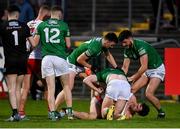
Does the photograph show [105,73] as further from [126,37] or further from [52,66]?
[52,66]

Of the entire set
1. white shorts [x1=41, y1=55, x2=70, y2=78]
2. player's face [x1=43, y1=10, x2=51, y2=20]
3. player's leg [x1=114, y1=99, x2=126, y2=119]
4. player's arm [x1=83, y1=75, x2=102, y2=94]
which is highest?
player's face [x1=43, y1=10, x2=51, y2=20]

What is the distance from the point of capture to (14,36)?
20609 millimetres

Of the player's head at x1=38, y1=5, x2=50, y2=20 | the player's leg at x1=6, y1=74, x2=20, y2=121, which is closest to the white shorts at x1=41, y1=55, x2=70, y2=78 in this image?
the player's leg at x1=6, y1=74, x2=20, y2=121

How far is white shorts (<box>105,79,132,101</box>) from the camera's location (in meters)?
21.1

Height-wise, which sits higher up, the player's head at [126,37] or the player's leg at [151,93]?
the player's head at [126,37]

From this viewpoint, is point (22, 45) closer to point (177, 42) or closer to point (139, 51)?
point (139, 51)

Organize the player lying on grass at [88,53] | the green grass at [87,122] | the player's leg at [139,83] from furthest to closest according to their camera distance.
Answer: the player's leg at [139,83] < the player lying on grass at [88,53] < the green grass at [87,122]

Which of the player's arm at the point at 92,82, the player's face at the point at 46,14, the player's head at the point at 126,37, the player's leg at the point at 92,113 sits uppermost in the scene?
the player's face at the point at 46,14

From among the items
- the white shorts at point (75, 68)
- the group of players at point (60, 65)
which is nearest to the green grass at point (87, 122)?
the group of players at point (60, 65)

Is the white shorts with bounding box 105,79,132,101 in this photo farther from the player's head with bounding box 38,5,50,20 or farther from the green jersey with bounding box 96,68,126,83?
the player's head with bounding box 38,5,50,20

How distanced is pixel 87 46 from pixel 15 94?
2344mm

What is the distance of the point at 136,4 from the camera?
113ft

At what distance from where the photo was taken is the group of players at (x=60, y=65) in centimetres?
2064

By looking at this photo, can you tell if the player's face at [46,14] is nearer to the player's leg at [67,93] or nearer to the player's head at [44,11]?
the player's head at [44,11]
